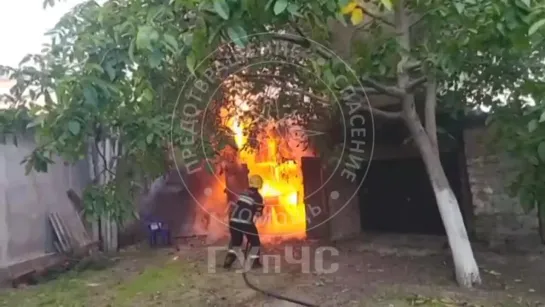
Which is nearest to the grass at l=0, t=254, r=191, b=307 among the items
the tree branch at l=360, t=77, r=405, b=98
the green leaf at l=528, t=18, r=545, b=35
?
the tree branch at l=360, t=77, r=405, b=98

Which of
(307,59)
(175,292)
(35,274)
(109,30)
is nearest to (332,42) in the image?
(307,59)

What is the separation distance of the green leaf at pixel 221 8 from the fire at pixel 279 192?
437cm

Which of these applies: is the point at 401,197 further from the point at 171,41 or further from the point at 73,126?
the point at 171,41

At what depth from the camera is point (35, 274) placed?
5598 mm

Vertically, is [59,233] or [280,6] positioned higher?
[280,6]

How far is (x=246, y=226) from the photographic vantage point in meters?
5.56

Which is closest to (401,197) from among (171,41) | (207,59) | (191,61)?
(207,59)

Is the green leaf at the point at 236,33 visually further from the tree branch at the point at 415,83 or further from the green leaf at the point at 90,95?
the tree branch at the point at 415,83

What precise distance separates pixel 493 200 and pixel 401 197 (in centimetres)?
142

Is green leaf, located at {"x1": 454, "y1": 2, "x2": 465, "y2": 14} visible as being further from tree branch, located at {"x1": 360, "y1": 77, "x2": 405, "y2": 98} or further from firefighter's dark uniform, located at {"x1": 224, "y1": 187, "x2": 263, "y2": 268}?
firefighter's dark uniform, located at {"x1": 224, "y1": 187, "x2": 263, "y2": 268}

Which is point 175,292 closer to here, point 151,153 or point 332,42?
point 151,153

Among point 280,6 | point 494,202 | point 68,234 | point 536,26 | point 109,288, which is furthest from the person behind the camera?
point 68,234

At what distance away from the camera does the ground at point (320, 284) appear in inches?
166

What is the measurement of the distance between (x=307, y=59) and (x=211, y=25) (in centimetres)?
225
